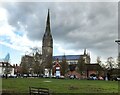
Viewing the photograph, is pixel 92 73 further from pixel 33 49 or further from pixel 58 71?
pixel 33 49

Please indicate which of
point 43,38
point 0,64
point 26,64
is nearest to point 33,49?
point 26,64

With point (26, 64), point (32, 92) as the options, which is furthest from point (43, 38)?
point (32, 92)

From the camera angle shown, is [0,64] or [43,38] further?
[43,38]

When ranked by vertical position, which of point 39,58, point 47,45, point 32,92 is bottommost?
point 32,92

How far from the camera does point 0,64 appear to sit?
275 feet

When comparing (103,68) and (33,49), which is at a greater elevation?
(33,49)

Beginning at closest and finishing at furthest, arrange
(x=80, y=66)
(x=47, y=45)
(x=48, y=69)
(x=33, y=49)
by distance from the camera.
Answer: (x=33, y=49)
(x=80, y=66)
(x=48, y=69)
(x=47, y=45)

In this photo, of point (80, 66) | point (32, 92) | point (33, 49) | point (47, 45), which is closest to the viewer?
point (32, 92)

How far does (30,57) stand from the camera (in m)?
100

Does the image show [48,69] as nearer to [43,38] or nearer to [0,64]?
[0,64]

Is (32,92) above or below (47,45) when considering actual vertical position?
below

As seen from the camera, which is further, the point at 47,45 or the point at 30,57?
the point at 47,45

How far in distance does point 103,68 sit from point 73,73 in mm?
31304

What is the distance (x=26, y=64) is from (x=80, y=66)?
21972mm
